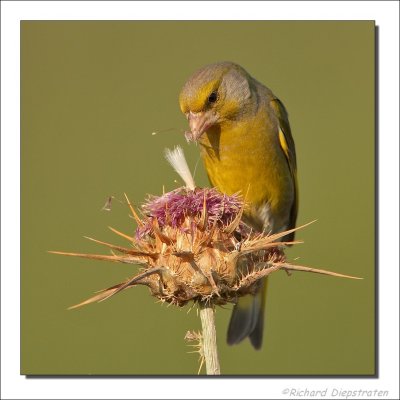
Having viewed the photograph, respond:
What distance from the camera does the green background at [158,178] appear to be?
5.96 metres

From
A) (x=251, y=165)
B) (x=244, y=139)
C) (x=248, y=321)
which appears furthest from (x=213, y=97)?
(x=248, y=321)

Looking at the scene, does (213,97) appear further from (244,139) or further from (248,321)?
(248,321)

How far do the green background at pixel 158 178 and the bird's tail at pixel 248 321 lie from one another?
0.11 m

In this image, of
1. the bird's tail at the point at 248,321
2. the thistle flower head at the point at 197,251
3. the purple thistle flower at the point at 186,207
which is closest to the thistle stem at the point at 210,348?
the thistle flower head at the point at 197,251

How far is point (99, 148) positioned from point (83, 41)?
0.96 metres

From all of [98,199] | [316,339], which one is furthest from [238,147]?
[316,339]

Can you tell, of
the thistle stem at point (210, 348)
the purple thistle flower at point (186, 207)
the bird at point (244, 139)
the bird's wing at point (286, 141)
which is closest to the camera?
the thistle stem at point (210, 348)

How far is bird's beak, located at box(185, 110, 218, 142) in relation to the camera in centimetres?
515

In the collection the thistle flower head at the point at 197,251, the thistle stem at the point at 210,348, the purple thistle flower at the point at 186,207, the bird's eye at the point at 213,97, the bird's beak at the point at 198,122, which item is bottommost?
the thistle stem at the point at 210,348

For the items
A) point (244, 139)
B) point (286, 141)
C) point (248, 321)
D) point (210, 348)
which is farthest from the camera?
point (248, 321)

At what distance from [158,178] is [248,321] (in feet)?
4.49

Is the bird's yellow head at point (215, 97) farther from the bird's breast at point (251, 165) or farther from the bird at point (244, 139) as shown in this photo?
the bird's breast at point (251, 165)

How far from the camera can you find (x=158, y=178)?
659 cm

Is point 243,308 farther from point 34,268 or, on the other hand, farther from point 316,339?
point 34,268
